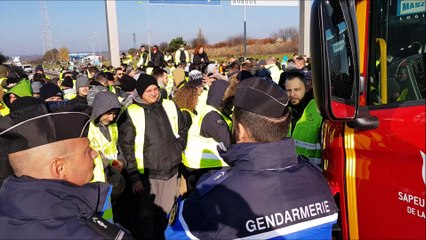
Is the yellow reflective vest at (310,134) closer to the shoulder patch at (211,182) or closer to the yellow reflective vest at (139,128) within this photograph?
the shoulder patch at (211,182)

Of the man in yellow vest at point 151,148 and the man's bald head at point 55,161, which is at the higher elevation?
the man's bald head at point 55,161

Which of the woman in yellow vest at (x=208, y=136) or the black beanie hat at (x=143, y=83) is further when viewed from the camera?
the black beanie hat at (x=143, y=83)

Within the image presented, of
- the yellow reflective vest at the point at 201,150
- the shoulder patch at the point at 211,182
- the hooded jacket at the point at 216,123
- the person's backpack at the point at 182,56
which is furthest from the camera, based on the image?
the person's backpack at the point at 182,56

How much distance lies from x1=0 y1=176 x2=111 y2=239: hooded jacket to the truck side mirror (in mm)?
1041

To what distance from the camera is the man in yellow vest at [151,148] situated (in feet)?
13.1

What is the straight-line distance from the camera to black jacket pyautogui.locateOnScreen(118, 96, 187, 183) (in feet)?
13.1

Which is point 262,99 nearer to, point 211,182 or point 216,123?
point 211,182

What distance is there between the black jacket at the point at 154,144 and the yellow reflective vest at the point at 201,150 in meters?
0.17

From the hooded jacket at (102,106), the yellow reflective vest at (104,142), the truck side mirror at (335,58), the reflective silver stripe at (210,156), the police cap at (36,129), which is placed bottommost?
the reflective silver stripe at (210,156)

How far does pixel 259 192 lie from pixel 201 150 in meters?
2.50

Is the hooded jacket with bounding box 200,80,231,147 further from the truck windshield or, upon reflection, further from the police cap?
→ the police cap

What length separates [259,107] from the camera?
1684 mm

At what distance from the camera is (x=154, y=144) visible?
159 inches

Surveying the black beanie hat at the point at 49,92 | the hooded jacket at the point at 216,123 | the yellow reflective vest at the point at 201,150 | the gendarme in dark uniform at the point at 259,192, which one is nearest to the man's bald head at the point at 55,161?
the gendarme in dark uniform at the point at 259,192
